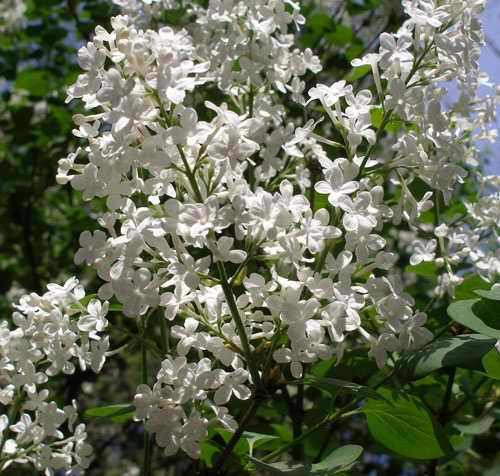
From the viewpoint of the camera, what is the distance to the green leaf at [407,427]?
5.02 ft

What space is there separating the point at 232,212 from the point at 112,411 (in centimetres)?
67

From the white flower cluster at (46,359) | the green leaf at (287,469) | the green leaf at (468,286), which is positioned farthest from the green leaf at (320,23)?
the green leaf at (287,469)

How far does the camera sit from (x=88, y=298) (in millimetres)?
1605

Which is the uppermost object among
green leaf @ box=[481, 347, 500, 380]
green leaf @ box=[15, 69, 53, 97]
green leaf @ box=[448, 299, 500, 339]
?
green leaf @ box=[448, 299, 500, 339]

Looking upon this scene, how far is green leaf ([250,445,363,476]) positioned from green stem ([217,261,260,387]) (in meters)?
0.15

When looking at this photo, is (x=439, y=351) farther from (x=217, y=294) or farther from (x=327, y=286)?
(x=217, y=294)

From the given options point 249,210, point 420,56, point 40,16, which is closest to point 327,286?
point 249,210

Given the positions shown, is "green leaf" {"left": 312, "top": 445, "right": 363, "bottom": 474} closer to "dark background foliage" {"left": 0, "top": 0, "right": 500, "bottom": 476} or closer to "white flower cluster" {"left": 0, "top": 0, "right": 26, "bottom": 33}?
"dark background foliage" {"left": 0, "top": 0, "right": 500, "bottom": 476}

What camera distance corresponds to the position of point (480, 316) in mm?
1479

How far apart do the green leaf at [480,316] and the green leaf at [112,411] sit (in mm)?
718

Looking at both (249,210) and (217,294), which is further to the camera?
(217,294)

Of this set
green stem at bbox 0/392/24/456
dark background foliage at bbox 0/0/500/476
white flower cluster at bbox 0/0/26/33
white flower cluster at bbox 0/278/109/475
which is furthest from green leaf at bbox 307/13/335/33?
white flower cluster at bbox 0/0/26/33

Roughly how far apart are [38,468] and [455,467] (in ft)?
6.11

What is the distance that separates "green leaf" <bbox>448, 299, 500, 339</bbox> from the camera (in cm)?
146
